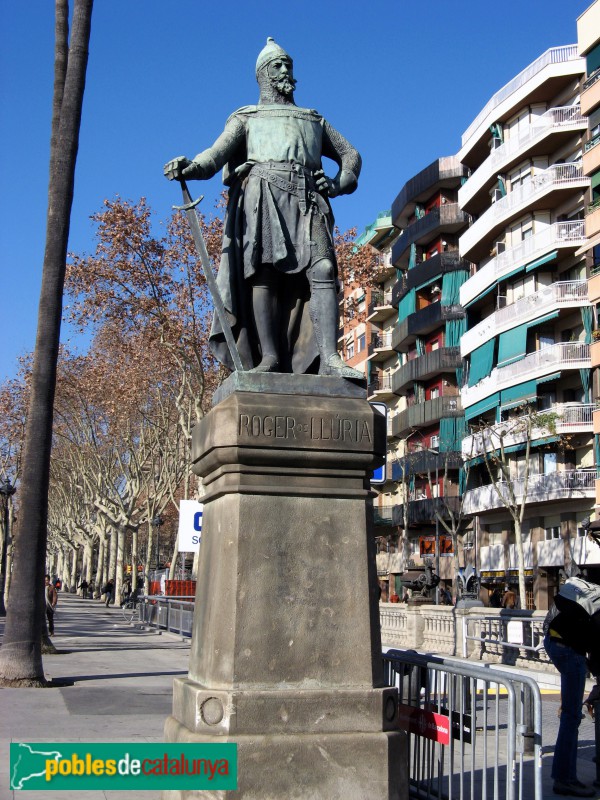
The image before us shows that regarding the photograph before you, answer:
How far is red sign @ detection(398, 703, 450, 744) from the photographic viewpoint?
572 centimetres

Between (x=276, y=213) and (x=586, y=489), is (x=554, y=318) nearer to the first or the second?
(x=586, y=489)

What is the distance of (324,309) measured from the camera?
5.74 meters

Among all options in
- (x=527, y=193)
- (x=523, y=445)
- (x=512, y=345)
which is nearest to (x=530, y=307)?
(x=512, y=345)

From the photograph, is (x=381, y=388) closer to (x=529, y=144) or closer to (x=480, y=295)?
(x=480, y=295)

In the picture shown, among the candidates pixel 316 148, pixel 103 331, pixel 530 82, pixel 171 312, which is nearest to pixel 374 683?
pixel 316 148

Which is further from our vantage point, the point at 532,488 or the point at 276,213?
the point at 532,488

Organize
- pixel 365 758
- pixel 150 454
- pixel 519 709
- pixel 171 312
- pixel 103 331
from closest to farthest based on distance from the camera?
pixel 365 758 < pixel 519 709 < pixel 171 312 < pixel 103 331 < pixel 150 454

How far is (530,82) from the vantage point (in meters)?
43.8

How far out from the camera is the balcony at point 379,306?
68.4 meters

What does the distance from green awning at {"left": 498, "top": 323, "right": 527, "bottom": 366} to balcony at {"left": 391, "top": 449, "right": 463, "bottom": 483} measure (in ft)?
29.4

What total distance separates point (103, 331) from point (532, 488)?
18.1 m

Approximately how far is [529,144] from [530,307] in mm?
6860

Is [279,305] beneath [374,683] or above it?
above

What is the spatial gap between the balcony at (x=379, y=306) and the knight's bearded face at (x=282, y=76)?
6212 cm
